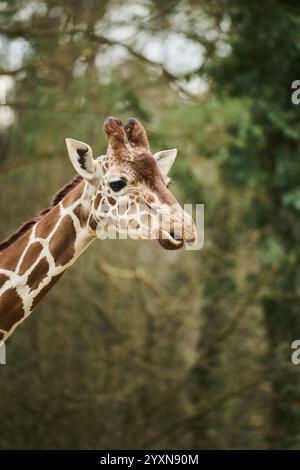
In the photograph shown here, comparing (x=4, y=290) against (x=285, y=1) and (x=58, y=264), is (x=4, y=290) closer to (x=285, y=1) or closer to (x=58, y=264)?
(x=58, y=264)

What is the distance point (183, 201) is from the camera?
9430mm

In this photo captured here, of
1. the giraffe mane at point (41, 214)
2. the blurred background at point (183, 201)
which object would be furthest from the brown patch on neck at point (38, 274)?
the blurred background at point (183, 201)

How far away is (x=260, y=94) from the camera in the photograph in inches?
335

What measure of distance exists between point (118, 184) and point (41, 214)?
2.44 ft

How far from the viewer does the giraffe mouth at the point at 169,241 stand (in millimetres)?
2934

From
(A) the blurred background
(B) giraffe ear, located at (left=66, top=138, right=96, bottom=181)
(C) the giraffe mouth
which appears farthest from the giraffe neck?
(A) the blurred background

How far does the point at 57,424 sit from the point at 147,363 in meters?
1.51

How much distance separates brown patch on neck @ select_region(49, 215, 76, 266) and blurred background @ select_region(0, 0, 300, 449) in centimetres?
411

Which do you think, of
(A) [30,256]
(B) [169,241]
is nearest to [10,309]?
(A) [30,256]

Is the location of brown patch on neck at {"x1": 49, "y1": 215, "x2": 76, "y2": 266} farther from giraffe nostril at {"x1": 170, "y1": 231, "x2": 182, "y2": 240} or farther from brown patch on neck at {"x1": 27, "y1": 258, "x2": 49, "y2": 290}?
giraffe nostril at {"x1": 170, "y1": 231, "x2": 182, "y2": 240}

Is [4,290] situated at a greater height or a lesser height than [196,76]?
lesser

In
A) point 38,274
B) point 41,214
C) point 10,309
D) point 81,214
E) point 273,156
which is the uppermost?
point 273,156

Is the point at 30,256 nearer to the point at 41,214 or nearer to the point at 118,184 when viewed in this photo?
the point at 41,214
